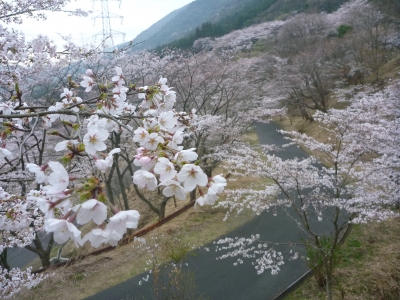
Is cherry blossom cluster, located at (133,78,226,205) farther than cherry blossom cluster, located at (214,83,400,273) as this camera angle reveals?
No

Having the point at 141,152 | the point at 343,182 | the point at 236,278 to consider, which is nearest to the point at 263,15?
the point at 343,182

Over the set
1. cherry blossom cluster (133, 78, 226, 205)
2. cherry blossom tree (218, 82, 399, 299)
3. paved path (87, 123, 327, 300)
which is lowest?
paved path (87, 123, 327, 300)

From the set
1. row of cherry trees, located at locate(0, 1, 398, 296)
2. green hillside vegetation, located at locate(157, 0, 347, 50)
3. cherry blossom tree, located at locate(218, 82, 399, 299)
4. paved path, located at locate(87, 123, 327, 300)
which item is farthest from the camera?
green hillside vegetation, located at locate(157, 0, 347, 50)

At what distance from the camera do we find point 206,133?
10656 mm

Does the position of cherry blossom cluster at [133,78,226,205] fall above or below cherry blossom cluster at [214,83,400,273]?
above

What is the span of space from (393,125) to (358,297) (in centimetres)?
358


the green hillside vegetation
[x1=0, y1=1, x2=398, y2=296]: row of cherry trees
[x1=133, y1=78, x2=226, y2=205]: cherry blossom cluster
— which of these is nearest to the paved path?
[x1=0, y1=1, x2=398, y2=296]: row of cherry trees

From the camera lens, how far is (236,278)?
6301mm

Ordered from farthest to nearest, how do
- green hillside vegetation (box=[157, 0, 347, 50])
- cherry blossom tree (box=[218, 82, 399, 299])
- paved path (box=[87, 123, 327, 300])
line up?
green hillside vegetation (box=[157, 0, 347, 50]) → paved path (box=[87, 123, 327, 300]) → cherry blossom tree (box=[218, 82, 399, 299])

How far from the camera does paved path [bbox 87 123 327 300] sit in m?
5.77

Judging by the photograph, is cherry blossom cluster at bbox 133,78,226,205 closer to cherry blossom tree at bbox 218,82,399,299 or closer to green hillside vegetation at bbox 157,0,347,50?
cherry blossom tree at bbox 218,82,399,299

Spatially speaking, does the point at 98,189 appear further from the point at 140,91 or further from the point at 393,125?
the point at 393,125

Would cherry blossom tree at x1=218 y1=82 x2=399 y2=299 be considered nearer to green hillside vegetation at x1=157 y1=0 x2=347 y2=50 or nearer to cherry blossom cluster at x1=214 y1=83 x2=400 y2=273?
cherry blossom cluster at x1=214 y1=83 x2=400 y2=273

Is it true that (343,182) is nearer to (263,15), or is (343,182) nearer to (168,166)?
(168,166)
